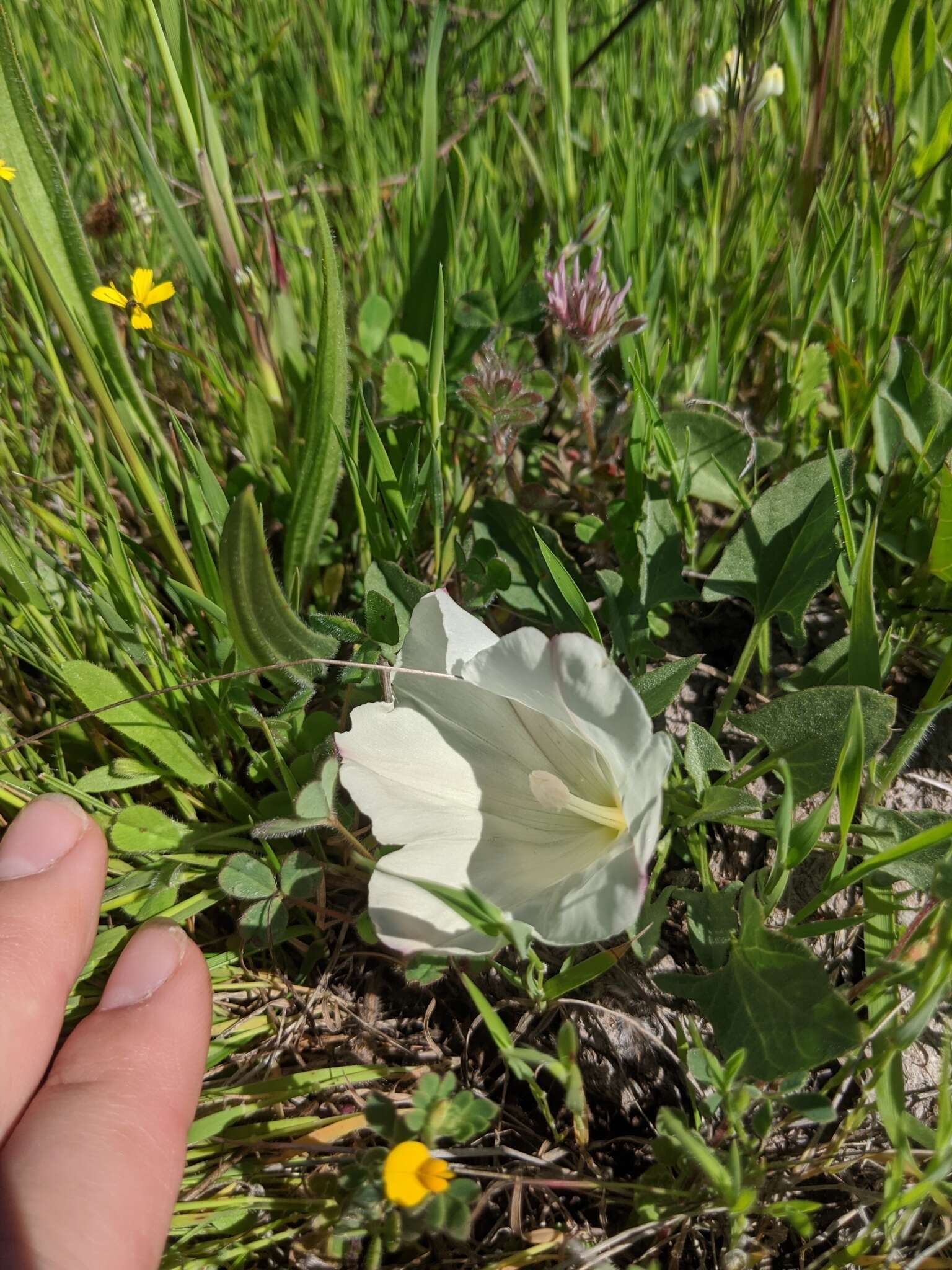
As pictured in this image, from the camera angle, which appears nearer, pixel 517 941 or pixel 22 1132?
pixel 517 941

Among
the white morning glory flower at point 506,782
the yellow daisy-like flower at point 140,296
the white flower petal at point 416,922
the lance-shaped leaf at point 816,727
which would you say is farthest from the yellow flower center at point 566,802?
the yellow daisy-like flower at point 140,296

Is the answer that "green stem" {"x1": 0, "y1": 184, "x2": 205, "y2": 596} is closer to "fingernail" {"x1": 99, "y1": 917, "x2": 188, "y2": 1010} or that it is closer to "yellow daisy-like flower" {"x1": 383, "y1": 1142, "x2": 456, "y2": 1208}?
"fingernail" {"x1": 99, "y1": 917, "x2": 188, "y2": 1010}

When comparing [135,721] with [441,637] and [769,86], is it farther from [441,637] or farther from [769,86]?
[769,86]

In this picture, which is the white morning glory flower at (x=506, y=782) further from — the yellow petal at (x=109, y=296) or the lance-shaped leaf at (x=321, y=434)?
the yellow petal at (x=109, y=296)

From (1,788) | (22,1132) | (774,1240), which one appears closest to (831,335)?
(774,1240)

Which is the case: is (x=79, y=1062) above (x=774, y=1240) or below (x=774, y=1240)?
above

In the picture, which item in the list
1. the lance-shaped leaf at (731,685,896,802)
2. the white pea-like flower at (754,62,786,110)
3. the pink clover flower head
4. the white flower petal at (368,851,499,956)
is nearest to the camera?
the white flower petal at (368,851,499,956)

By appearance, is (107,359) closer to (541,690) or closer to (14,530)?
(14,530)

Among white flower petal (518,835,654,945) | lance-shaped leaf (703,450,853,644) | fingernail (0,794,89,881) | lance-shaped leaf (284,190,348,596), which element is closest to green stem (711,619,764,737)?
lance-shaped leaf (703,450,853,644)
